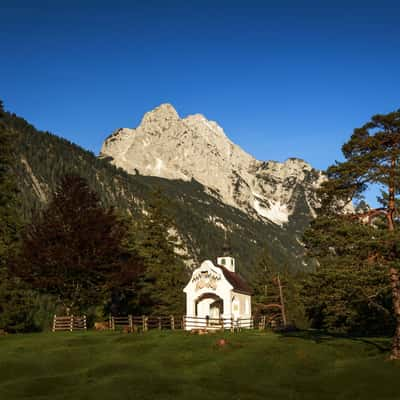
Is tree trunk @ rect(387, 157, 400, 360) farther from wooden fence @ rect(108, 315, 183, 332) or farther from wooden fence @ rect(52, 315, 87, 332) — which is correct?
wooden fence @ rect(52, 315, 87, 332)

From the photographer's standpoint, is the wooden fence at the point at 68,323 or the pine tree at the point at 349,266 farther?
the wooden fence at the point at 68,323

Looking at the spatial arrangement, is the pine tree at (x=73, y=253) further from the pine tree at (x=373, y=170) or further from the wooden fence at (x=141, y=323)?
the pine tree at (x=373, y=170)

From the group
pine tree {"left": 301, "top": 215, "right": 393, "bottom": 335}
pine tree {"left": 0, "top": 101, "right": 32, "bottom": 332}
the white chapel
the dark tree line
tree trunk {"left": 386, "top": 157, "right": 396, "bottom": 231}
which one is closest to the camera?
pine tree {"left": 301, "top": 215, "right": 393, "bottom": 335}

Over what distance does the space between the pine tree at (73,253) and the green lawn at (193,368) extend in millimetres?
9787

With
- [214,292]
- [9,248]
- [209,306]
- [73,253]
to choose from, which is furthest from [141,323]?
[9,248]

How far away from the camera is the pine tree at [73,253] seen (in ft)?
164

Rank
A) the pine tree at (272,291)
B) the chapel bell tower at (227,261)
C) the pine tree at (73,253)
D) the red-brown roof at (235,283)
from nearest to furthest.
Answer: the pine tree at (73,253) < the red-brown roof at (235,283) < the chapel bell tower at (227,261) < the pine tree at (272,291)

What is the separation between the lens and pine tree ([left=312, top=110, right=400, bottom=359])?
31.3 meters

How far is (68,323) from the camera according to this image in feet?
164

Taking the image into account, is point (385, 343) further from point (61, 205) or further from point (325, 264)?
point (61, 205)

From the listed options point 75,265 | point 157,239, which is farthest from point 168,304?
point 75,265

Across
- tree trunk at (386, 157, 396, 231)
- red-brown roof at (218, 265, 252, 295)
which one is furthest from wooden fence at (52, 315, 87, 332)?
tree trunk at (386, 157, 396, 231)

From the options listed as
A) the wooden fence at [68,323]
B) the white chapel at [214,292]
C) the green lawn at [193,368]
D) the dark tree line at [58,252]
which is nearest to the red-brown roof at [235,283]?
the white chapel at [214,292]

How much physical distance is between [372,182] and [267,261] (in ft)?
194
